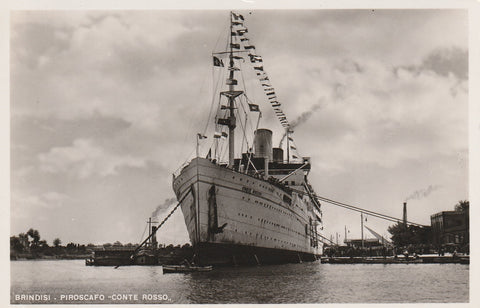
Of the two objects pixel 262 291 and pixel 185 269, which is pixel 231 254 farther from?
pixel 262 291

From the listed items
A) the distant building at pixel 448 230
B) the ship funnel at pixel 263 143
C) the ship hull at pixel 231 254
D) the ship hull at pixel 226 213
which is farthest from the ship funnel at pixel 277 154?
the ship hull at pixel 231 254

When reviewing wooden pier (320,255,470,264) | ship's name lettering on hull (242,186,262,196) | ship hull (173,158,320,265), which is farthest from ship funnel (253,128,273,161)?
ship's name lettering on hull (242,186,262,196)

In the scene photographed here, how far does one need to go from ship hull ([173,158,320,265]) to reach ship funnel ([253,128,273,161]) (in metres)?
8.54

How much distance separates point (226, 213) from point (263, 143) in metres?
14.1

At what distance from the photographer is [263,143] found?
127ft

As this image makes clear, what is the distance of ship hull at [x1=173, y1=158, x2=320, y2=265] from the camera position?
82.4ft

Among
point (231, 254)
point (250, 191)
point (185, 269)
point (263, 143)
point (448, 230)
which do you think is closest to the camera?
point (185, 269)

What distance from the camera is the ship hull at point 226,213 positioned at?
25.1 meters

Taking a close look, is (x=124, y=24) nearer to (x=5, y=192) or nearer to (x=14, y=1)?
(x=14, y=1)

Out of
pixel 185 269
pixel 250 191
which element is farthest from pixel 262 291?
pixel 250 191

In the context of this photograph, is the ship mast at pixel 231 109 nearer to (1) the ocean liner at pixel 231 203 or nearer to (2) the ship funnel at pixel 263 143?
(1) the ocean liner at pixel 231 203

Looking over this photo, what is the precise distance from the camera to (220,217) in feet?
82.8

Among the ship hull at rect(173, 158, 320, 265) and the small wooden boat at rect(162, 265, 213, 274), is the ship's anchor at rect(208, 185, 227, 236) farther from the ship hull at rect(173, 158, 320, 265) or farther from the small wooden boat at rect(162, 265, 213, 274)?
the small wooden boat at rect(162, 265, 213, 274)

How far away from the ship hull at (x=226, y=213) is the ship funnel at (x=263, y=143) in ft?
28.0
